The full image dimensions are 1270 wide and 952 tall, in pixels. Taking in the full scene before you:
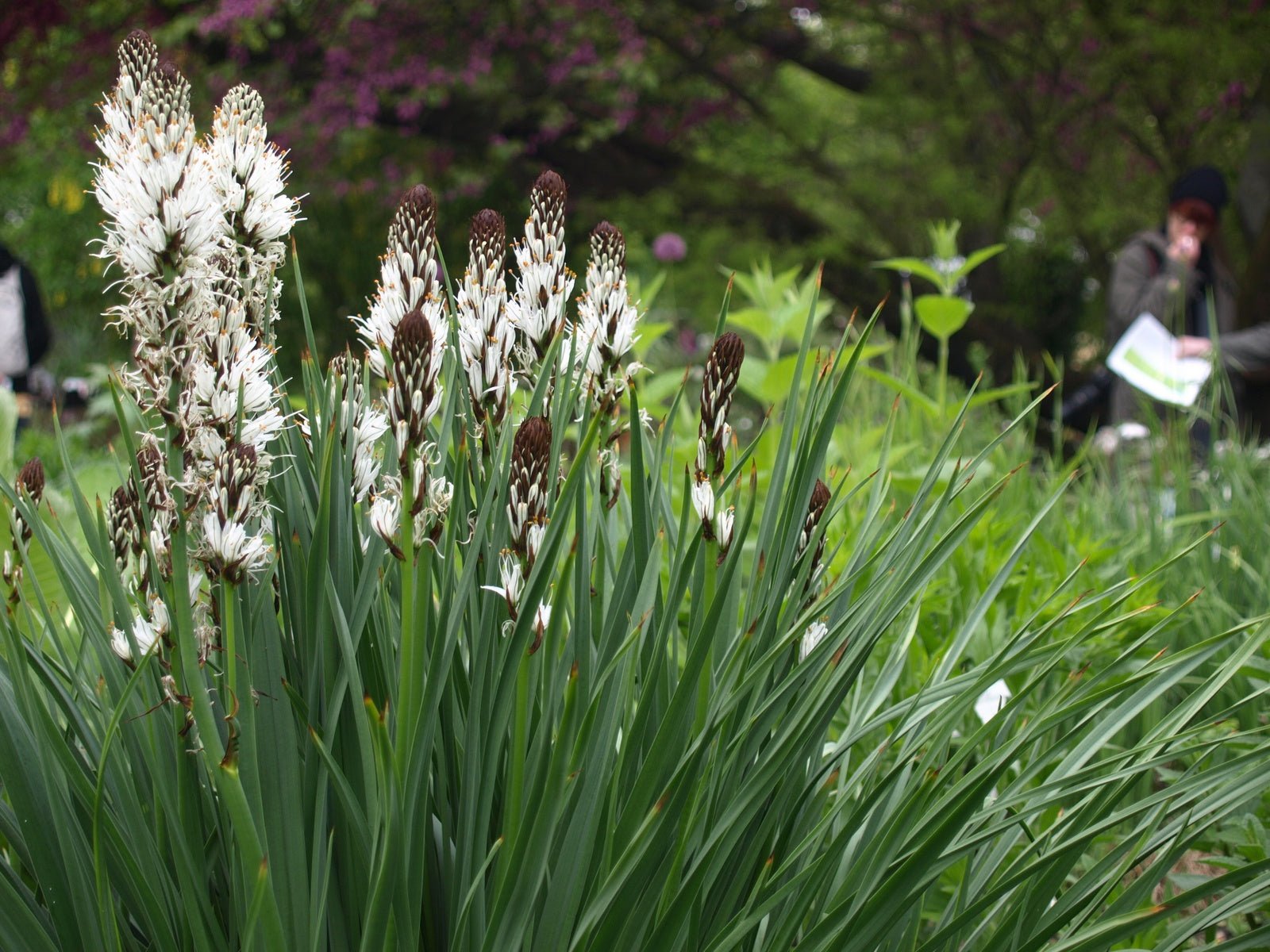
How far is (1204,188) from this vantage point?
6145mm

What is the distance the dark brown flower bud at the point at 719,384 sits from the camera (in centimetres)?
123

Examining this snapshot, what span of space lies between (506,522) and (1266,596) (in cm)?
216

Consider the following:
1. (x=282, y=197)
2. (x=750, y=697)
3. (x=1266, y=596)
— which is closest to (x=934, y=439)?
(x=1266, y=596)

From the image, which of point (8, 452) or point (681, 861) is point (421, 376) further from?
point (8, 452)

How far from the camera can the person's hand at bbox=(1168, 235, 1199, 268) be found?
607cm

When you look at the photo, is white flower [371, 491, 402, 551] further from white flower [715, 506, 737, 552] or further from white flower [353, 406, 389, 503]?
white flower [715, 506, 737, 552]

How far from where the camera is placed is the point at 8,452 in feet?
9.31

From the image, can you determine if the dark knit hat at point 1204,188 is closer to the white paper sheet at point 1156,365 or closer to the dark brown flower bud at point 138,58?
the white paper sheet at point 1156,365

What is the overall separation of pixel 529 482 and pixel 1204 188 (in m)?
6.23

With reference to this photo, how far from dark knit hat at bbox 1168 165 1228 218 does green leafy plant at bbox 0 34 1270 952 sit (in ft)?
18.2

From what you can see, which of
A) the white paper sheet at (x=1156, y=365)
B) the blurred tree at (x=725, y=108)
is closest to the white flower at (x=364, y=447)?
the white paper sheet at (x=1156, y=365)

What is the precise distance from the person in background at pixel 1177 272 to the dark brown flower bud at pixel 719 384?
207 inches

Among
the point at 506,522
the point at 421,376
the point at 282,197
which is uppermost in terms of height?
the point at 282,197

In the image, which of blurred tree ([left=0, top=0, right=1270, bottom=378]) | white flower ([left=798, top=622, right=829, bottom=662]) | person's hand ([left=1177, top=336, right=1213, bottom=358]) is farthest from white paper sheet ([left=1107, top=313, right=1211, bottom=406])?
blurred tree ([left=0, top=0, right=1270, bottom=378])
